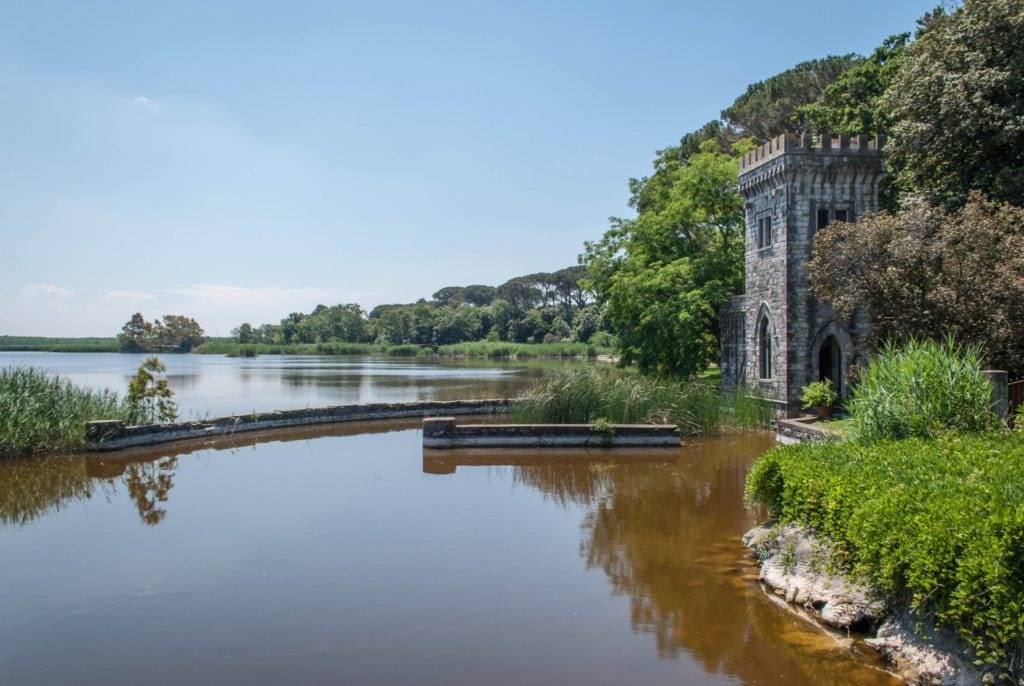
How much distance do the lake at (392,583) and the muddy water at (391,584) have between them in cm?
3

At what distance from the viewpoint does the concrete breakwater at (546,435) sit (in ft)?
54.9

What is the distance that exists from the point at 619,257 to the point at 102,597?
2373 centimetres

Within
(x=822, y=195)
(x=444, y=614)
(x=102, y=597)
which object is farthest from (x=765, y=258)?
(x=102, y=597)

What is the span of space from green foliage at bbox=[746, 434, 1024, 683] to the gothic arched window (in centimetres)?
1164

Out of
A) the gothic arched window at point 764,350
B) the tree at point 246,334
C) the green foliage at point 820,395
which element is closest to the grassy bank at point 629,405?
the gothic arched window at point 764,350

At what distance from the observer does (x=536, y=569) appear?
821cm

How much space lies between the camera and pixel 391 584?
7.69m

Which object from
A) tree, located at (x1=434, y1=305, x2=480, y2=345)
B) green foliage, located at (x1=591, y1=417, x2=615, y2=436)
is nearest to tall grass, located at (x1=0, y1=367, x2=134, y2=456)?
green foliage, located at (x1=591, y1=417, x2=615, y2=436)

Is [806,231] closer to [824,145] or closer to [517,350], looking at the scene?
[824,145]

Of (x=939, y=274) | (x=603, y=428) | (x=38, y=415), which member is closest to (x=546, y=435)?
(x=603, y=428)

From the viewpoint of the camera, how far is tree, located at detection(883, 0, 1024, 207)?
15.5m

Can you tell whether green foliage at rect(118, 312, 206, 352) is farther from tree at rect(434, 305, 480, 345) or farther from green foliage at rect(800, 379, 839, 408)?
green foliage at rect(800, 379, 839, 408)

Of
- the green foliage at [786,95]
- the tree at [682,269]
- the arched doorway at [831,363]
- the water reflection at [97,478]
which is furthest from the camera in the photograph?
the green foliage at [786,95]

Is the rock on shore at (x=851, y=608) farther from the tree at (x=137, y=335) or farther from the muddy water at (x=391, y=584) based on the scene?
the tree at (x=137, y=335)
